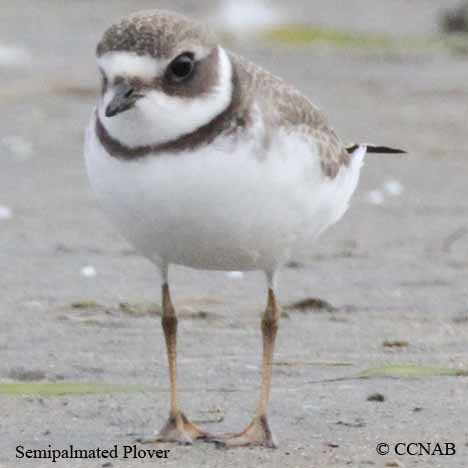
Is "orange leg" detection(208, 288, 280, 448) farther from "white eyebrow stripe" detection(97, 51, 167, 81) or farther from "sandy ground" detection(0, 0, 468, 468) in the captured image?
"white eyebrow stripe" detection(97, 51, 167, 81)

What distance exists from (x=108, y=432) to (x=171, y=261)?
21.7 inches

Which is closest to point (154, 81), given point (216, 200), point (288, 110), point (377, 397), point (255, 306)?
point (216, 200)

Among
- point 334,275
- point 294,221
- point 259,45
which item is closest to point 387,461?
point 294,221

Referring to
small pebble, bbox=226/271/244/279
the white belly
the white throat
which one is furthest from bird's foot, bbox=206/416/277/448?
small pebble, bbox=226/271/244/279

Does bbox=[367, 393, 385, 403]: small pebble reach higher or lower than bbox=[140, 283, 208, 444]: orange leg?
lower

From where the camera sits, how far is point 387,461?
480cm

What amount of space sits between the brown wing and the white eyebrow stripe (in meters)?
0.37

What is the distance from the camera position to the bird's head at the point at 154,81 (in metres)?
4.68

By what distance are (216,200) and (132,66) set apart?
17.5 inches

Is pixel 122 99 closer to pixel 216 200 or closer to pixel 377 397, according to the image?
pixel 216 200

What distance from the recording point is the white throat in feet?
15.4

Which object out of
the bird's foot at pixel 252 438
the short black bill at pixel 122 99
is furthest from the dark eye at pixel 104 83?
the bird's foot at pixel 252 438

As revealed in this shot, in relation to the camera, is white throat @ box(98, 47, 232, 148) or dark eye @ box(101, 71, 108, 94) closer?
white throat @ box(98, 47, 232, 148)

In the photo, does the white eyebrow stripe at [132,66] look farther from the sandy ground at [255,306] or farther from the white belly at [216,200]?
the sandy ground at [255,306]
